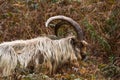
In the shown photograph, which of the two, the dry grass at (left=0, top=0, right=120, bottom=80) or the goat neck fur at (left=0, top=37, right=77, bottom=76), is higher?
the dry grass at (left=0, top=0, right=120, bottom=80)

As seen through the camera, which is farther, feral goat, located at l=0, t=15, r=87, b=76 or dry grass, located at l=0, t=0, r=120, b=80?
dry grass, located at l=0, t=0, r=120, b=80

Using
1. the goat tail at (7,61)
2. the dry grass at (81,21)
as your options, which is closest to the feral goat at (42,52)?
the goat tail at (7,61)

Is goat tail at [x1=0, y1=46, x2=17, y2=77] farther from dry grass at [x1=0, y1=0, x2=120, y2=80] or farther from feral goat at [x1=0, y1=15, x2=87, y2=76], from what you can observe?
dry grass at [x1=0, y1=0, x2=120, y2=80]

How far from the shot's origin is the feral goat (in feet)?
30.4

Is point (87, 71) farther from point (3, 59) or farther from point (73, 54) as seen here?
point (3, 59)

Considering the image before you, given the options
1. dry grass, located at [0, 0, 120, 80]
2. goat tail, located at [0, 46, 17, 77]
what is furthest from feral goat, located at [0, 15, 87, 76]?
dry grass, located at [0, 0, 120, 80]

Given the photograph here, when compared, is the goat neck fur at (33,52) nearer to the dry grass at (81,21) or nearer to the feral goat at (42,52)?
the feral goat at (42,52)

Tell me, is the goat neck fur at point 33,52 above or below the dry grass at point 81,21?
below

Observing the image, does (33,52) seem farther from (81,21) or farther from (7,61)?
(81,21)

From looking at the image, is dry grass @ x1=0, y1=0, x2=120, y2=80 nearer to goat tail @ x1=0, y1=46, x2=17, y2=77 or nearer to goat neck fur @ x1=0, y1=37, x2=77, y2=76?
goat neck fur @ x1=0, y1=37, x2=77, y2=76

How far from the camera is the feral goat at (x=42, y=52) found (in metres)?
9.27

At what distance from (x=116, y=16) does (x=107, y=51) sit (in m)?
1.23

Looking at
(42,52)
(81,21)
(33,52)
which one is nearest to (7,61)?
(33,52)

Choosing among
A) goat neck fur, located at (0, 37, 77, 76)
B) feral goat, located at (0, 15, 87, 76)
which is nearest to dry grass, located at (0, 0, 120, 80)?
feral goat, located at (0, 15, 87, 76)
